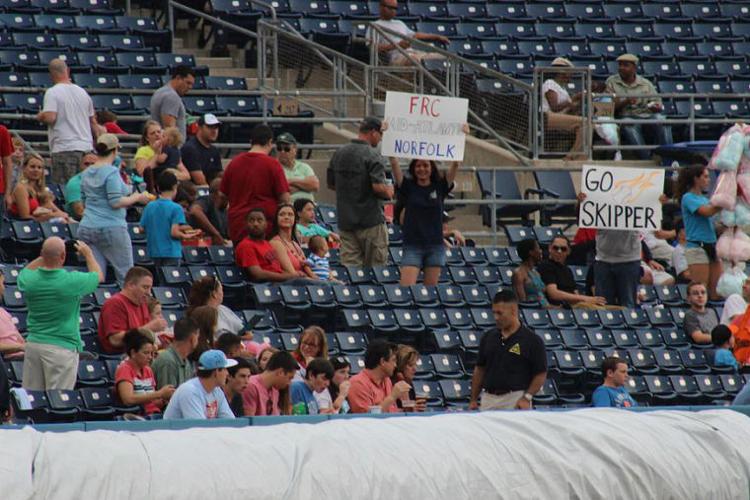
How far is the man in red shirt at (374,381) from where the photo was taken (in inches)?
523

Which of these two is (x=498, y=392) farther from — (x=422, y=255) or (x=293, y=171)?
(x=293, y=171)

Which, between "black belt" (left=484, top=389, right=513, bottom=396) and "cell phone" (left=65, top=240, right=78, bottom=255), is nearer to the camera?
"black belt" (left=484, top=389, right=513, bottom=396)

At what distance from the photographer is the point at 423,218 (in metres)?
16.5

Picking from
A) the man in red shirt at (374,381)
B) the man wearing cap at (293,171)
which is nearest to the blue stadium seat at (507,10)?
the man wearing cap at (293,171)

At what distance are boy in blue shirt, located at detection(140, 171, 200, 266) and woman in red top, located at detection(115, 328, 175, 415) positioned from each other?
9.56ft

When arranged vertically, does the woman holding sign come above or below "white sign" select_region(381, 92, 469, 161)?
below

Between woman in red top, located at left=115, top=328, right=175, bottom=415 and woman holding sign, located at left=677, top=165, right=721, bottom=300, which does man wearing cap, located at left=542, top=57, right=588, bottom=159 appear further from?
woman in red top, located at left=115, top=328, right=175, bottom=415

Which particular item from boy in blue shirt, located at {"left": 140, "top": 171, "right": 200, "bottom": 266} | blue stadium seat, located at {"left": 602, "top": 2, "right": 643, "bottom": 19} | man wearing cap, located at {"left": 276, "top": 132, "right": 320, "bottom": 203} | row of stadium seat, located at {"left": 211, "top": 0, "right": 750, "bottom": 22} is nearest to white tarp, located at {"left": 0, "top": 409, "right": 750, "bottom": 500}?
boy in blue shirt, located at {"left": 140, "top": 171, "right": 200, "bottom": 266}

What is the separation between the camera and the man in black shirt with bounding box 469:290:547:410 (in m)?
13.3

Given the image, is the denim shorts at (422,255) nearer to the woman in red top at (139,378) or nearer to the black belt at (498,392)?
the black belt at (498,392)

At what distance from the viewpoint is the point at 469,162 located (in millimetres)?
21109

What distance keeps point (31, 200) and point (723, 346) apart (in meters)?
6.01

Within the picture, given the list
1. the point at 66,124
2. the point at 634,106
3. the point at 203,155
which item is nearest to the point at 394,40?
the point at 634,106

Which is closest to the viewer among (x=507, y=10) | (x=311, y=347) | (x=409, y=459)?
(x=409, y=459)
